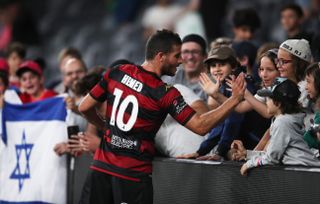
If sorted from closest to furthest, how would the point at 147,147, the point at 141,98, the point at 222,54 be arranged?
the point at 141,98 → the point at 147,147 → the point at 222,54

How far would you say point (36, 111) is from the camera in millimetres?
10961

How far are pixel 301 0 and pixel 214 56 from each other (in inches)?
190

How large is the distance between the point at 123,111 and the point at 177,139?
3.79ft

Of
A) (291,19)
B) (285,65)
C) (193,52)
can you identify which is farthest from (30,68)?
(285,65)

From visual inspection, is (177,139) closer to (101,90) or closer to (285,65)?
(101,90)

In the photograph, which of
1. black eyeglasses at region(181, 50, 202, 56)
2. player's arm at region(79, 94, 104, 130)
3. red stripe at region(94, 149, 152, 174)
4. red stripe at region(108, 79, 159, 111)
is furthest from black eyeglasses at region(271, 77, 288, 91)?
black eyeglasses at region(181, 50, 202, 56)

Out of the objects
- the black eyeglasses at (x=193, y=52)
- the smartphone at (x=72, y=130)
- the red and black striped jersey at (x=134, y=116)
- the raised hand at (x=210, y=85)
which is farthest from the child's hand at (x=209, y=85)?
the smartphone at (x=72, y=130)

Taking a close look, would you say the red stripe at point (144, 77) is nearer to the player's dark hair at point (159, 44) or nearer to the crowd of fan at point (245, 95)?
the player's dark hair at point (159, 44)

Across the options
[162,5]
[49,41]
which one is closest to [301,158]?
[162,5]

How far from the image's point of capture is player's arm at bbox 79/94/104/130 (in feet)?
28.6

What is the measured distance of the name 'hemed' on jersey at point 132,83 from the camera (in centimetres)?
826

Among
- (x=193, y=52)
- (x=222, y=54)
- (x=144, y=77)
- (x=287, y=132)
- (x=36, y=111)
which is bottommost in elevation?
(x=287, y=132)

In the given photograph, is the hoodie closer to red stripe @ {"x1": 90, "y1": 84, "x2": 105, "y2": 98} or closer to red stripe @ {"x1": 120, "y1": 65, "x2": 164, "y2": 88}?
red stripe @ {"x1": 120, "y1": 65, "x2": 164, "y2": 88}

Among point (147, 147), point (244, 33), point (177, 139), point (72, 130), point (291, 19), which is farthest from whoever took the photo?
point (244, 33)
